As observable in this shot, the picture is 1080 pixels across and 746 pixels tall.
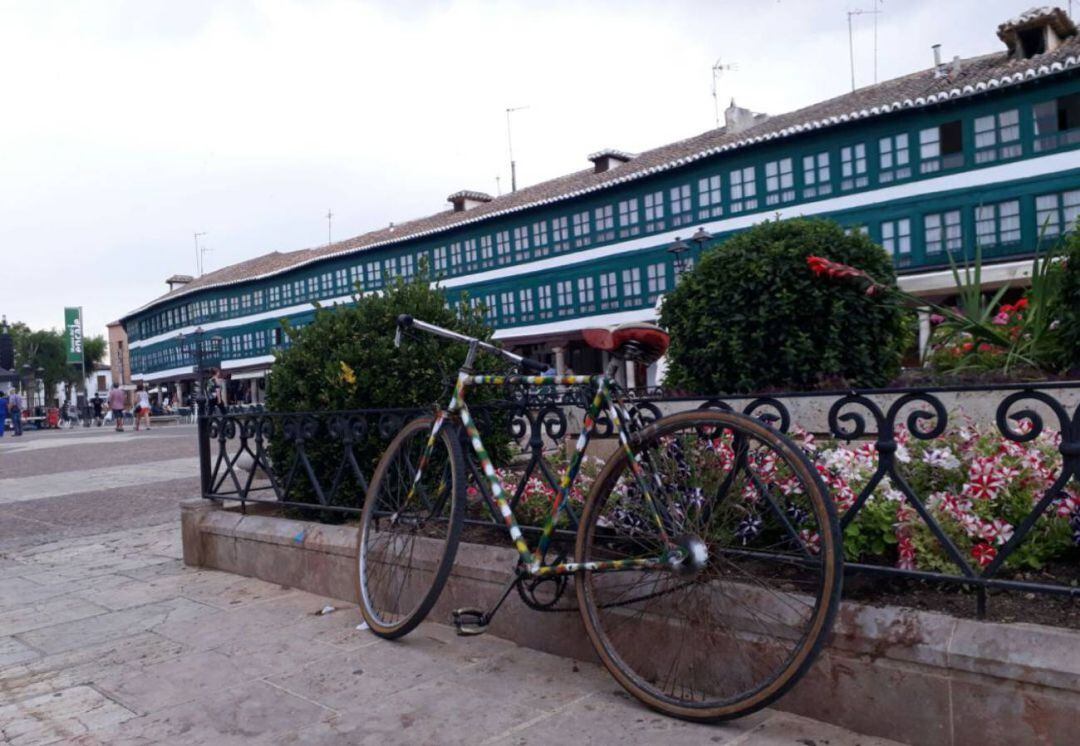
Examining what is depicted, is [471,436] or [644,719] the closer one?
[644,719]

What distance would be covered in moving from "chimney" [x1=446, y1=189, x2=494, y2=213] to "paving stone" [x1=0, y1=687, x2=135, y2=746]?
44046mm

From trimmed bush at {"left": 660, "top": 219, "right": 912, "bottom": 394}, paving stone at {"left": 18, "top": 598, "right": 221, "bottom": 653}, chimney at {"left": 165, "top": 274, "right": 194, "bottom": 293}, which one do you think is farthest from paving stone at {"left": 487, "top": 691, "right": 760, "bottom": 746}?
chimney at {"left": 165, "top": 274, "right": 194, "bottom": 293}

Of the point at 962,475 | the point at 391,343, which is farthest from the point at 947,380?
the point at 391,343

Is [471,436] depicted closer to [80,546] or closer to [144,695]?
[144,695]

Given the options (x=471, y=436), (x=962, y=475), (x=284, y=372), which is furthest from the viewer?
(x=284, y=372)

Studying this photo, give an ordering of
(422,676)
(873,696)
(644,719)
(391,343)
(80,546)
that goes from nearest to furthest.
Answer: (873,696) → (644,719) → (422,676) → (391,343) → (80,546)

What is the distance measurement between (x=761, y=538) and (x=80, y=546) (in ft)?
20.1

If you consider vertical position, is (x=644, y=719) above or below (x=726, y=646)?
below

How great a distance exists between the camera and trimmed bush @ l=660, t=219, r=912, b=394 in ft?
20.0

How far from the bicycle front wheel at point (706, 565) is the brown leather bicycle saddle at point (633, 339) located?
30 centimetres

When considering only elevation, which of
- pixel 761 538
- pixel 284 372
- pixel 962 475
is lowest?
pixel 761 538

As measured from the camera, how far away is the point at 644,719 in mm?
2834

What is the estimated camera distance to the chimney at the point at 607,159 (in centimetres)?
3934

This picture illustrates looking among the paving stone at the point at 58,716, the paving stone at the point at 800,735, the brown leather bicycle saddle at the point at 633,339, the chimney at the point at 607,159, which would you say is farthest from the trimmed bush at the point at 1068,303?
the chimney at the point at 607,159
